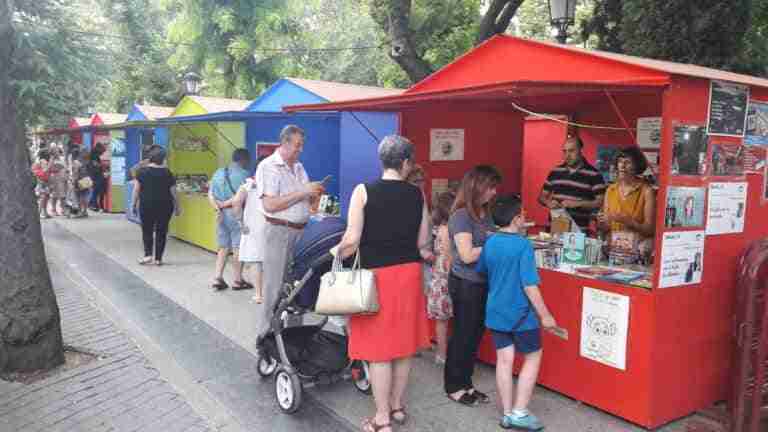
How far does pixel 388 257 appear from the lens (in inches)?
134

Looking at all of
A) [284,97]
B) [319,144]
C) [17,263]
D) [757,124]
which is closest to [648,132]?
[757,124]

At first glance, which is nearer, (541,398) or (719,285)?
(719,285)

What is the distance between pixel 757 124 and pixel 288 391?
3.50 metres

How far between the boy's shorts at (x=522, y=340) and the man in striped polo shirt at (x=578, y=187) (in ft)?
6.83

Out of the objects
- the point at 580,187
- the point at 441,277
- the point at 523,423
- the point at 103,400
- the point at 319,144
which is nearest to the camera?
the point at 523,423

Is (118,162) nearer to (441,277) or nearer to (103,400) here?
(103,400)

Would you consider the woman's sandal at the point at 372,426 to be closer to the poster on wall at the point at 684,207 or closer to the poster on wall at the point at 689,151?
the poster on wall at the point at 684,207

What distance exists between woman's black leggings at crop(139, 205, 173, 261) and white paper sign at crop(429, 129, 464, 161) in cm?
431

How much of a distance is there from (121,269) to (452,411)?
619cm

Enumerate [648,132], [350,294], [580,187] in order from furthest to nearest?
[648,132]
[580,187]
[350,294]

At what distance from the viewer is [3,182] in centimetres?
449

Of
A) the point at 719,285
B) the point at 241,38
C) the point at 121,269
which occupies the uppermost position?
the point at 241,38

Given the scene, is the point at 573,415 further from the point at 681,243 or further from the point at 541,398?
the point at 681,243

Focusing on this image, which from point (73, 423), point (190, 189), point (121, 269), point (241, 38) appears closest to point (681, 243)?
point (73, 423)
